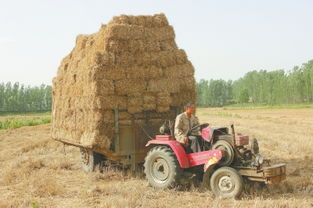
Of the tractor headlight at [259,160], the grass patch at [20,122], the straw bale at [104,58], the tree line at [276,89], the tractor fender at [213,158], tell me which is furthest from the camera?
the tree line at [276,89]

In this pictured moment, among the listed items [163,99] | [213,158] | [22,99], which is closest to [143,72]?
[163,99]

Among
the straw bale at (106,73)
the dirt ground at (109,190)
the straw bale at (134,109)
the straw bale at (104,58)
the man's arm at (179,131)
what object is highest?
the straw bale at (104,58)

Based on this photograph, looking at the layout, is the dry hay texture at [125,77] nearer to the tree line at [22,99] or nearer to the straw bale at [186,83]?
the straw bale at [186,83]

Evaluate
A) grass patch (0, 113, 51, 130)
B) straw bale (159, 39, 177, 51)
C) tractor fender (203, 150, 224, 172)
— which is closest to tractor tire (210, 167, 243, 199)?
tractor fender (203, 150, 224, 172)

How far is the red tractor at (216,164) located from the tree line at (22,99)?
84.3 metres

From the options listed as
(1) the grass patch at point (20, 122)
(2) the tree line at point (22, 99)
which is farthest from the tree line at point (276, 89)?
(2) the tree line at point (22, 99)

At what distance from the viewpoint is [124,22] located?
34.3 feet

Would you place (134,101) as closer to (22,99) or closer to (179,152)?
(179,152)

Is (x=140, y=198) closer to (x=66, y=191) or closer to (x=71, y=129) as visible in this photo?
(x=66, y=191)

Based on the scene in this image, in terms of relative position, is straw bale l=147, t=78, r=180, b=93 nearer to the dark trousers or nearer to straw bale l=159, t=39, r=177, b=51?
straw bale l=159, t=39, r=177, b=51

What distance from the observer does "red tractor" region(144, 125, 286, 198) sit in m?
7.25

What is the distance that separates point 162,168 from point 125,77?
8.18 feet

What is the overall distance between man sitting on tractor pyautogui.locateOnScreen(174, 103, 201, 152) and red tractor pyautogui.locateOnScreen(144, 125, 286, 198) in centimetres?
14

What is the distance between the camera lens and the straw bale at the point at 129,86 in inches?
381
